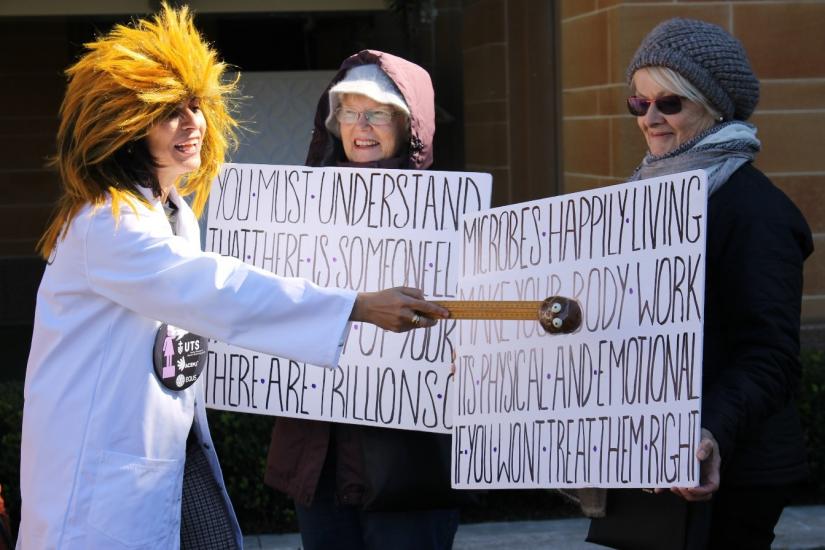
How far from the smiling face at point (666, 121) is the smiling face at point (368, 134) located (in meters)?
0.72

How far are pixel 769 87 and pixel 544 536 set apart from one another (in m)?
2.29

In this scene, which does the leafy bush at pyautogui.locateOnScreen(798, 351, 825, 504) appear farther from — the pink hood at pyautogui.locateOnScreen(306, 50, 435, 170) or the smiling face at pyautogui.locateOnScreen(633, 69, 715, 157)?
the smiling face at pyautogui.locateOnScreen(633, 69, 715, 157)

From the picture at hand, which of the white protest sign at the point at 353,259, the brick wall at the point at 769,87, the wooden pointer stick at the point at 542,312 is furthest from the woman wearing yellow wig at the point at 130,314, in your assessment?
the brick wall at the point at 769,87

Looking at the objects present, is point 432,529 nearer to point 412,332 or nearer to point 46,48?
point 412,332

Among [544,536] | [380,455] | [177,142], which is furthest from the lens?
[544,536]

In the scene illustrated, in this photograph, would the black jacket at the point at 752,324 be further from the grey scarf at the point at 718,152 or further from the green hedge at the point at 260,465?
the green hedge at the point at 260,465

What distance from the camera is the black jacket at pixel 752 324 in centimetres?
252

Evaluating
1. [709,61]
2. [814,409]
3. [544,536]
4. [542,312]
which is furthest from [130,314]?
[814,409]

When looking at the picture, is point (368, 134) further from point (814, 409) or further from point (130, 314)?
point (814, 409)

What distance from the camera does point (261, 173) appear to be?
11.0 feet

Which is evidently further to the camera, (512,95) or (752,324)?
(512,95)

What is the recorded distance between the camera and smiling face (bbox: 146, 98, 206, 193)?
9.04 feet

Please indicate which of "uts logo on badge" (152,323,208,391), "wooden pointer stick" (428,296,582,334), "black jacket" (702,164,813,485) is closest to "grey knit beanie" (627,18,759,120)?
"black jacket" (702,164,813,485)

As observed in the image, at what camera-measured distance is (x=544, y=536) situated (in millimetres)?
5371
